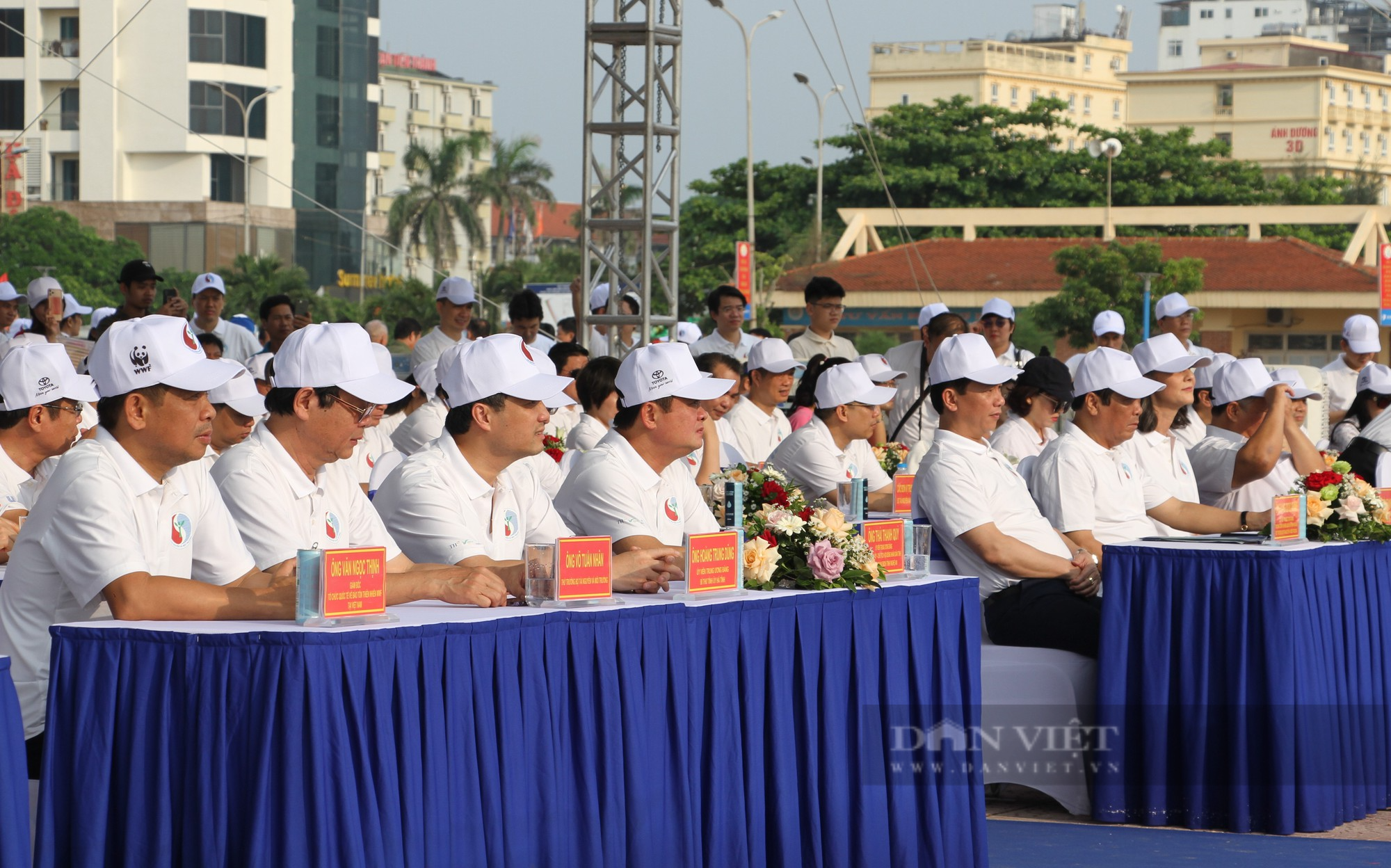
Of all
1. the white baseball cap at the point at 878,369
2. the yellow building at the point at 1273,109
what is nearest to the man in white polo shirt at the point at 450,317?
the white baseball cap at the point at 878,369

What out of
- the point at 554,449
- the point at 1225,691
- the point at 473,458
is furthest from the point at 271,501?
the point at 554,449

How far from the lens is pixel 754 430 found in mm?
9031

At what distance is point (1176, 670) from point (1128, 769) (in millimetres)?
359

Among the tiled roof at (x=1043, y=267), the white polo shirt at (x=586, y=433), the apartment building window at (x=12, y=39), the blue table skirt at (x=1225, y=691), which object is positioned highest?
the apartment building window at (x=12, y=39)

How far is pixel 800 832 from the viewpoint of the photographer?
429cm

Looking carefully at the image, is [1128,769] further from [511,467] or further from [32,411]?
[32,411]

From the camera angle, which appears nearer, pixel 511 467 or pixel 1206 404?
pixel 511 467

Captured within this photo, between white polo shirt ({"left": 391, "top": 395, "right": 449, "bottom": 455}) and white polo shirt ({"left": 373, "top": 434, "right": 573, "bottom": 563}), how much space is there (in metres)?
3.70

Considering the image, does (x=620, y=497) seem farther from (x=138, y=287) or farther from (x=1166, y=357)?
(x=138, y=287)

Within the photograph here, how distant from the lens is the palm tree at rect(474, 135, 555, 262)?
68.8 meters

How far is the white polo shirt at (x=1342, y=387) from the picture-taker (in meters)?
11.3

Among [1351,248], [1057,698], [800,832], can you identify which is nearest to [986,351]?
[1057,698]

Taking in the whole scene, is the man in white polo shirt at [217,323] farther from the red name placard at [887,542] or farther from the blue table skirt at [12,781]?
the blue table skirt at [12,781]

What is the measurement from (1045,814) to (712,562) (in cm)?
217
